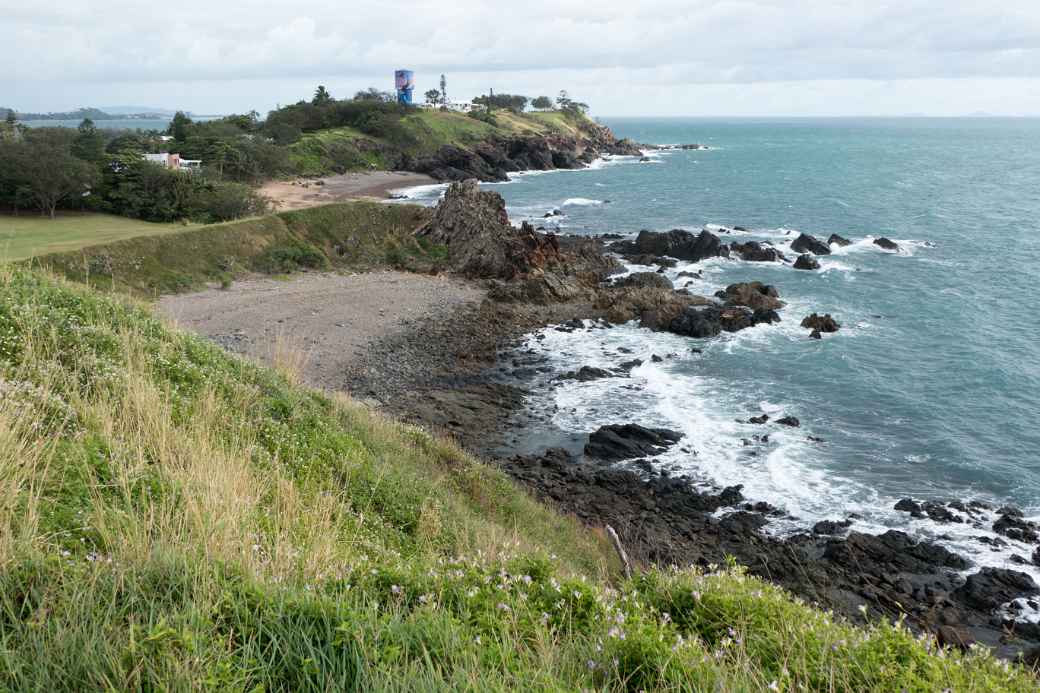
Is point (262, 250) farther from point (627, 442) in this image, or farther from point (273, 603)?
point (273, 603)

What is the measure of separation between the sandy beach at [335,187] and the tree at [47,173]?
11.2m

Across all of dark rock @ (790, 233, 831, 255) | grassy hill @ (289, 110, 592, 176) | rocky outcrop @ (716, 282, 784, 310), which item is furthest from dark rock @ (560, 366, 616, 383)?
grassy hill @ (289, 110, 592, 176)

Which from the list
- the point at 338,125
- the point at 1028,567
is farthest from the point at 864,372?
the point at 338,125

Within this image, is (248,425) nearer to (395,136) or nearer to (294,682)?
(294,682)

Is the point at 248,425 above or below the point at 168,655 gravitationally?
below

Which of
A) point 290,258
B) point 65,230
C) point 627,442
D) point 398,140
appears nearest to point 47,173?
point 65,230

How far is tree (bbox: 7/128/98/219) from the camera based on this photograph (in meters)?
35.9

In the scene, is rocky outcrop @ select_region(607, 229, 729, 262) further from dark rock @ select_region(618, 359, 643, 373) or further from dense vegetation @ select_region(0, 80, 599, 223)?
dense vegetation @ select_region(0, 80, 599, 223)

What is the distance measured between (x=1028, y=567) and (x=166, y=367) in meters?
17.3

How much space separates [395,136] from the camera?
93.1 meters

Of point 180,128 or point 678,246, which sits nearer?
point 678,246

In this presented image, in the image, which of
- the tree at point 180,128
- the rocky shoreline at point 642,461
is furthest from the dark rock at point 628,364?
the tree at point 180,128

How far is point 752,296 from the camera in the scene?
3491 cm

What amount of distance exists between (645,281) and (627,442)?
18.5m
